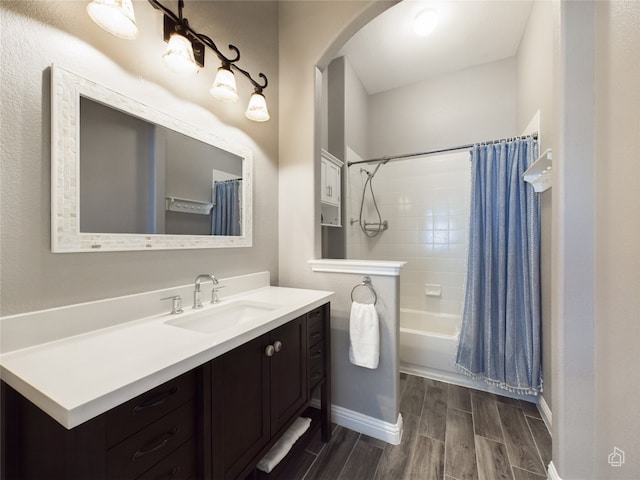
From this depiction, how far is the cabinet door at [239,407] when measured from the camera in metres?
0.88

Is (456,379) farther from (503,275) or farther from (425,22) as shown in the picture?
(425,22)

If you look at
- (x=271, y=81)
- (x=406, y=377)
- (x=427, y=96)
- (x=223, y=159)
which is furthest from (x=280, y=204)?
(x=427, y=96)

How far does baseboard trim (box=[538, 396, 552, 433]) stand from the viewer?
1647 mm

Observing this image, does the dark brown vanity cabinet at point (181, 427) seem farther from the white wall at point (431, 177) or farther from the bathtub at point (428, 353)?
the white wall at point (431, 177)

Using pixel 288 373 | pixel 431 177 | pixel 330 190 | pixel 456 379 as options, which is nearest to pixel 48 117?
pixel 288 373

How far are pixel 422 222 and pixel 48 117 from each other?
2.99 m

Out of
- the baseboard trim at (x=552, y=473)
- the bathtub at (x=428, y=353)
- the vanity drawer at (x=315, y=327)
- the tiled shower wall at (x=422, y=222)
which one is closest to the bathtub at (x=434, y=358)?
the bathtub at (x=428, y=353)

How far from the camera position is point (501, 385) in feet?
6.38

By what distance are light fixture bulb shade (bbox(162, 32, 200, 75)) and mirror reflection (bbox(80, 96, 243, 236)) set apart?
0.28 m

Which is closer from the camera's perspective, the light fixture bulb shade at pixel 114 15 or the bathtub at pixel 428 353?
the light fixture bulb shade at pixel 114 15

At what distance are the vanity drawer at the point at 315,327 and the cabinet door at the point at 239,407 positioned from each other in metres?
0.35

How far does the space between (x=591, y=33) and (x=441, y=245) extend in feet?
6.65

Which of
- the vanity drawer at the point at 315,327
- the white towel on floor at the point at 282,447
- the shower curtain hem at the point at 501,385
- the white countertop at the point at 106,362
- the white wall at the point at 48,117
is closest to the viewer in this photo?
the white countertop at the point at 106,362

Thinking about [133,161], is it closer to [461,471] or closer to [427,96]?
[461,471]
